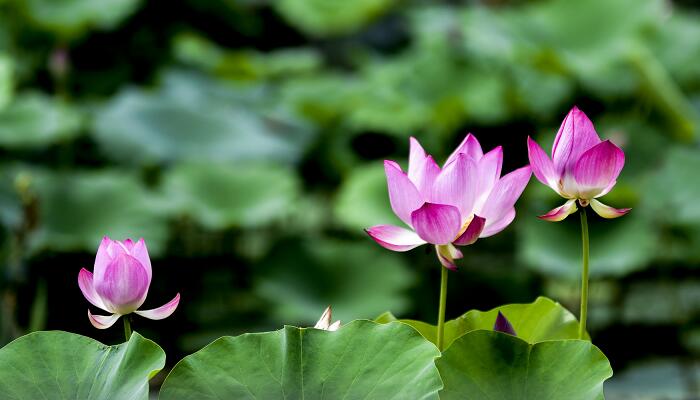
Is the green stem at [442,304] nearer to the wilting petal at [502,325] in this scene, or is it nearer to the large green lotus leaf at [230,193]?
the wilting petal at [502,325]

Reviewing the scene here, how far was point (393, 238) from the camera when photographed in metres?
0.60

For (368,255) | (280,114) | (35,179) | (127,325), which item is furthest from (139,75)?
(127,325)

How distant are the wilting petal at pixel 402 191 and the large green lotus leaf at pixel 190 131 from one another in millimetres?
2235

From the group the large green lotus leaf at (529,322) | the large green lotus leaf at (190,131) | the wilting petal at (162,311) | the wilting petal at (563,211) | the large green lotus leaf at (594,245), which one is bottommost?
the large green lotus leaf at (594,245)

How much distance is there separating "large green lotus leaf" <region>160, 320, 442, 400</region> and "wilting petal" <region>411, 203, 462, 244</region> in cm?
7

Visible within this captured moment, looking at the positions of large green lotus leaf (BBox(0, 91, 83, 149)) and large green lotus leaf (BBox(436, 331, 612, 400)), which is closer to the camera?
large green lotus leaf (BBox(436, 331, 612, 400))

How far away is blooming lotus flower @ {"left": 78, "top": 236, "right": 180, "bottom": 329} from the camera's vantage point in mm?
560

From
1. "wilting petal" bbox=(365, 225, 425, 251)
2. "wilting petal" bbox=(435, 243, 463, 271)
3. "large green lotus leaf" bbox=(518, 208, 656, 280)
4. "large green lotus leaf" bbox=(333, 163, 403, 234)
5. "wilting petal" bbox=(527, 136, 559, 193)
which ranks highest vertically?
"wilting petal" bbox=(527, 136, 559, 193)

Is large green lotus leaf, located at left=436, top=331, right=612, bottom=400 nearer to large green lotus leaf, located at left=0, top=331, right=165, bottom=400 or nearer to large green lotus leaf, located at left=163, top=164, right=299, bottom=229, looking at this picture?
large green lotus leaf, located at left=0, top=331, right=165, bottom=400

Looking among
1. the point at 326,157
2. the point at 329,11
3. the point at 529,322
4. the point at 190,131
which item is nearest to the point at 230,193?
the point at 190,131

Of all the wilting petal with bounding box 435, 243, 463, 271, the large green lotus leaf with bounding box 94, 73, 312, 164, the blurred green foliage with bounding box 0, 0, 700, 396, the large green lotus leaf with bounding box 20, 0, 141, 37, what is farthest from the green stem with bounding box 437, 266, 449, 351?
the large green lotus leaf with bounding box 20, 0, 141, 37

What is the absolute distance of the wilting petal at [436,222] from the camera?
55 centimetres

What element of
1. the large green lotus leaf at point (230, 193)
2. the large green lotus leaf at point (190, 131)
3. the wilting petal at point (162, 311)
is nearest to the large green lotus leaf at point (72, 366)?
the wilting petal at point (162, 311)

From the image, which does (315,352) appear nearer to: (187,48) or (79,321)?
(79,321)
